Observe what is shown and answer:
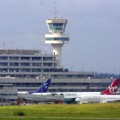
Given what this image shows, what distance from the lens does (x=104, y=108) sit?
12281 cm

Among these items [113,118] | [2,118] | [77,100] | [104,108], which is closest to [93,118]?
[113,118]

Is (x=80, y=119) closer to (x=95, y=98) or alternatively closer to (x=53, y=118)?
(x=53, y=118)

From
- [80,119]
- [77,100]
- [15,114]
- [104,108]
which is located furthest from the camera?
[77,100]

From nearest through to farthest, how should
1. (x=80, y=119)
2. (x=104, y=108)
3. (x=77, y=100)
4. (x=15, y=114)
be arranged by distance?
(x=80, y=119), (x=15, y=114), (x=104, y=108), (x=77, y=100)

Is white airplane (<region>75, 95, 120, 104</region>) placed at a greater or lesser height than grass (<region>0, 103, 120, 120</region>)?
greater

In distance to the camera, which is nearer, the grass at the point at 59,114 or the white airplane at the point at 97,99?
the grass at the point at 59,114

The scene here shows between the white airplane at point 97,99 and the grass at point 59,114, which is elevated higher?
the white airplane at point 97,99

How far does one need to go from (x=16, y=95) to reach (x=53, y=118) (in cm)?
8883

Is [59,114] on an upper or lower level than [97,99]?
lower

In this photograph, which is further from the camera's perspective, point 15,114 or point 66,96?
point 66,96

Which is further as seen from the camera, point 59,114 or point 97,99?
point 97,99

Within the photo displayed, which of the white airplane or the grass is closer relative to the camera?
the grass

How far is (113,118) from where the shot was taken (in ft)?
307

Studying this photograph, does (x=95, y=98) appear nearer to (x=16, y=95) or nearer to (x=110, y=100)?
(x=110, y=100)
